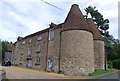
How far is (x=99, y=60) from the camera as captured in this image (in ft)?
87.1

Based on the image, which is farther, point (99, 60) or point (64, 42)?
point (99, 60)

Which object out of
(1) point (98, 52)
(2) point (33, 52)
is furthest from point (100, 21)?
(2) point (33, 52)

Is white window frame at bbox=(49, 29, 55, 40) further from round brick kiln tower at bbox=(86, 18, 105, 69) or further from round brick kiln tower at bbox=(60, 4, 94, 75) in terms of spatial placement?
round brick kiln tower at bbox=(86, 18, 105, 69)

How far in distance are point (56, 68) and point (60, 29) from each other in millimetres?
7250

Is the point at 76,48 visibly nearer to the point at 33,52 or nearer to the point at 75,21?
the point at 75,21

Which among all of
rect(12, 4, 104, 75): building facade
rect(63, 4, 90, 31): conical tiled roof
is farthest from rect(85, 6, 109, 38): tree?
rect(63, 4, 90, 31): conical tiled roof

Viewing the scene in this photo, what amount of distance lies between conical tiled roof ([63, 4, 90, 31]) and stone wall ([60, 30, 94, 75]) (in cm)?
92

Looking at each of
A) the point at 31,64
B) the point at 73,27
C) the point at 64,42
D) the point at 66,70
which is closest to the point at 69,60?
the point at 66,70

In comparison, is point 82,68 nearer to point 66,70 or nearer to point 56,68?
point 66,70

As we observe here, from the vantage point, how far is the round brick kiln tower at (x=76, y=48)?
19.5 metres

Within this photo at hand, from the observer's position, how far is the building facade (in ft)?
65.1

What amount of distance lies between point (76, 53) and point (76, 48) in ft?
2.68

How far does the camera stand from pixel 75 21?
21.8 meters

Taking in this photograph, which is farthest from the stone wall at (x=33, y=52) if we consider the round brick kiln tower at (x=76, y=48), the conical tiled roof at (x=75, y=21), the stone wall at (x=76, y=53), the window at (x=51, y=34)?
the conical tiled roof at (x=75, y=21)
